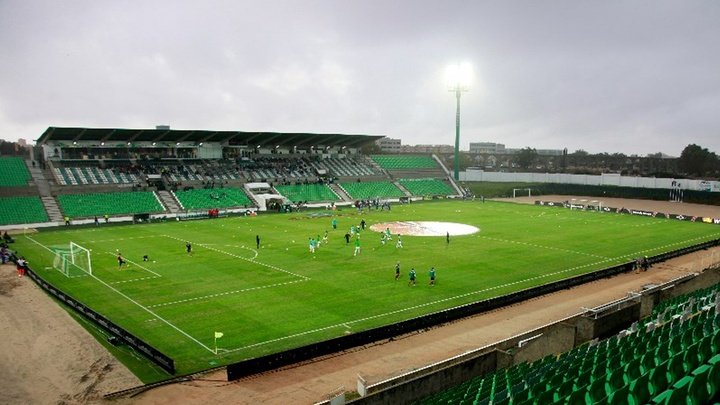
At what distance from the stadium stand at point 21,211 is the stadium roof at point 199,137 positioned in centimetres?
1131

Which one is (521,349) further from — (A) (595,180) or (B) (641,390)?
(A) (595,180)

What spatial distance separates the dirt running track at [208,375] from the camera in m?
18.8

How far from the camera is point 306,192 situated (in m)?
85.5

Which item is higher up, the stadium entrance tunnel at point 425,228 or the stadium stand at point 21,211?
the stadium stand at point 21,211

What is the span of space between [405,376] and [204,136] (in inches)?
2918

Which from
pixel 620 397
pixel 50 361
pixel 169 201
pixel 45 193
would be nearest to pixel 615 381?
pixel 620 397

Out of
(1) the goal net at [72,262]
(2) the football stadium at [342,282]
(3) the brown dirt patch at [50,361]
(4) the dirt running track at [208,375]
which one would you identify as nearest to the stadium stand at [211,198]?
(2) the football stadium at [342,282]

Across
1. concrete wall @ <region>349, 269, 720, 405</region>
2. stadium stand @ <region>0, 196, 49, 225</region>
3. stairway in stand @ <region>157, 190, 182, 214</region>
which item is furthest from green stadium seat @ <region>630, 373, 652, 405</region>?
stairway in stand @ <region>157, 190, 182, 214</region>

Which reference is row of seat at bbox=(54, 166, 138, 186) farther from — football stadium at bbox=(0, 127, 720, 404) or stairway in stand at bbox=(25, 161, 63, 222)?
stairway in stand at bbox=(25, 161, 63, 222)

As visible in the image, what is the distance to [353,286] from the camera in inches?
1292

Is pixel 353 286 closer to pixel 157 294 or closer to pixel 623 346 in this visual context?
pixel 157 294

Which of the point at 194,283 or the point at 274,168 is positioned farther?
the point at 274,168

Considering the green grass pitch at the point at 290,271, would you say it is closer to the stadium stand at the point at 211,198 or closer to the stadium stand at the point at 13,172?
the stadium stand at the point at 211,198

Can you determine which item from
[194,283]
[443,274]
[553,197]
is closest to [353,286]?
[443,274]
